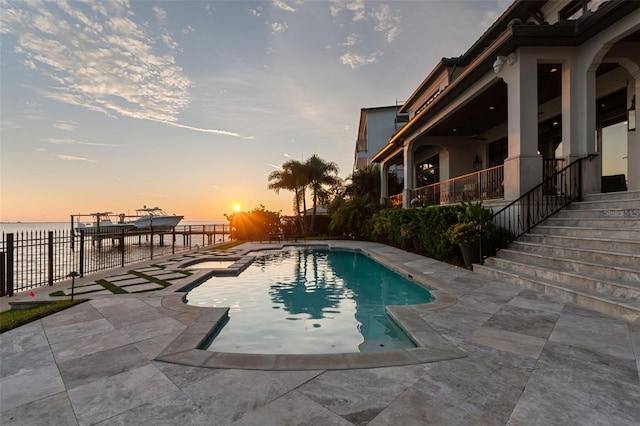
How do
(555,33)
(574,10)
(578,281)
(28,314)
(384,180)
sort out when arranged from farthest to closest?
(384,180) < (574,10) < (555,33) < (578,281) < (28,314)

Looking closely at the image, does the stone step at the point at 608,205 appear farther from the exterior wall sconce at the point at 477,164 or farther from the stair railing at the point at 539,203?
the exterior wall sconce at the point at 477,164

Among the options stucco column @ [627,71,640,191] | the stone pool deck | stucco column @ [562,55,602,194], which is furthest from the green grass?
stucco column @ [627,71,640,191]

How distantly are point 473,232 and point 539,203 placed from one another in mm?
1972

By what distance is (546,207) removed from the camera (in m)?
8.33

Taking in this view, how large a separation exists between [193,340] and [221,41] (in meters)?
11.0

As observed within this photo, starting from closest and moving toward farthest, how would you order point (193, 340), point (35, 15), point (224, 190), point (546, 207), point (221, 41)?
1. point (193, 340)
2. point (35, 15)
3. point (546, 207)
4. point (221, 41)
5. point (224, 190)

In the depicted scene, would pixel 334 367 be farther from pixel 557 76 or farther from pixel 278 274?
pixel 557 76

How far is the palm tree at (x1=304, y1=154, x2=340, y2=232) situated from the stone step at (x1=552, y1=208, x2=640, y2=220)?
66.4ft

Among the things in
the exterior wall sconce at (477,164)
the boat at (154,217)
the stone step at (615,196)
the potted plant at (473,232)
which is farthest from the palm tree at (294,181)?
the boat at (154,217)

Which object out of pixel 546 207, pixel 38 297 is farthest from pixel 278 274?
pixel 546 207

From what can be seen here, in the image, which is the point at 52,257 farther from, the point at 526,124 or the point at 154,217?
the point at 154,217

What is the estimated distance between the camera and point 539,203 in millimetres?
A: 8312

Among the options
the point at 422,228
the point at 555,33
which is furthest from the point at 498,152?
the point at 555,33

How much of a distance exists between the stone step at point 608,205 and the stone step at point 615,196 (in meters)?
0.13
